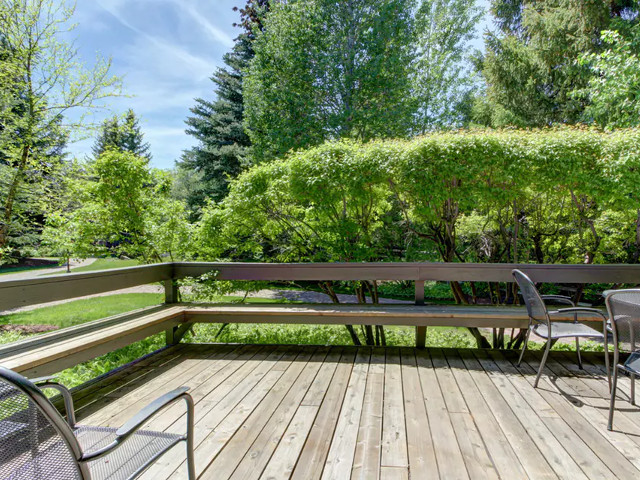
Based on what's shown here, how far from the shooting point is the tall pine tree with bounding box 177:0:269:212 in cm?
1515

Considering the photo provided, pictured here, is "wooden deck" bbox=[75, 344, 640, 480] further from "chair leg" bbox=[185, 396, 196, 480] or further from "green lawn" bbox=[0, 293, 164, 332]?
"green lawn" bbox=[0, 293, 164, 332]

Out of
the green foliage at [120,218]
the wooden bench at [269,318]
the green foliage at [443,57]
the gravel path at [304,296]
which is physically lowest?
the gravel path at [304,296]

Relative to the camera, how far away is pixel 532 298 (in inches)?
122

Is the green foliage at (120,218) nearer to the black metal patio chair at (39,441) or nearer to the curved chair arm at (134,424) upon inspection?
the curved chair arm at (134,424)

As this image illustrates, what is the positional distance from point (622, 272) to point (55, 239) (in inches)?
Answer: 301

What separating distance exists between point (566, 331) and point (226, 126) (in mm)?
14952

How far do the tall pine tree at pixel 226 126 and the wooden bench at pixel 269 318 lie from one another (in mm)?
11312

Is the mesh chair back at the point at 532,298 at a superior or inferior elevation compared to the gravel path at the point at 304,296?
superior

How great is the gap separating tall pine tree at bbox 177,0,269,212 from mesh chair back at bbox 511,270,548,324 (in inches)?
508

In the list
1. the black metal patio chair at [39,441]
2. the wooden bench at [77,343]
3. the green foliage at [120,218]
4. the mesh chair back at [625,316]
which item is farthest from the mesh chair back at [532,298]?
the green foliage at [120,218]

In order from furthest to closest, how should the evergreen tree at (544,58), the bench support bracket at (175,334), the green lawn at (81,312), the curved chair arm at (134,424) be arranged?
the evergreen tree at (544,58)
the green lawn at (81,312)
the bench support bracket at (175,334)
the curved chair arm at (134,424)

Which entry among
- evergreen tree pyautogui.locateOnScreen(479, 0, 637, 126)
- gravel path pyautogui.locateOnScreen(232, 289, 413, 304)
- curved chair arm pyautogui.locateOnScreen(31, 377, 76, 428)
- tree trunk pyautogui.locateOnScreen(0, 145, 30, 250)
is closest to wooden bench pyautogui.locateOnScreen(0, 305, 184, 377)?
curved chair arm pyautogui.locateOnScreen(31, 377, 76, 428)

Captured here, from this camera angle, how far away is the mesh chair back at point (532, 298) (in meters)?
2.98

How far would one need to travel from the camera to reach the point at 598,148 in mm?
4516
